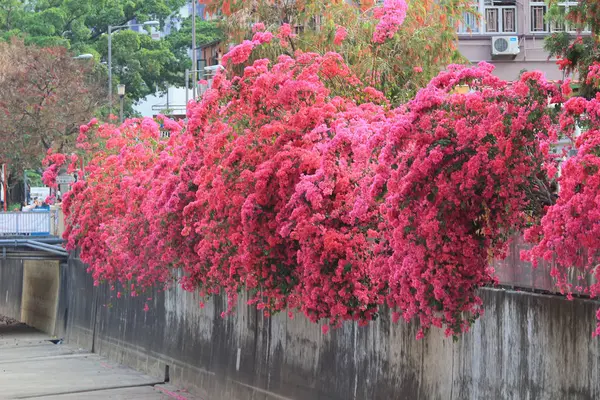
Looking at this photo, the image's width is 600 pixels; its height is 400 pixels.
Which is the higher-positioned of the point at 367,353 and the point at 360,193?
the point at 360,193

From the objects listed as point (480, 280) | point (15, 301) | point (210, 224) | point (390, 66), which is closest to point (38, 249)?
point (15, 301)

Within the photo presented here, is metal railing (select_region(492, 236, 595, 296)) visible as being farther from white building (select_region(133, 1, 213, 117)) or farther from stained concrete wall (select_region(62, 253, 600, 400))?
white building (select_region(133, 1, 213, 117))

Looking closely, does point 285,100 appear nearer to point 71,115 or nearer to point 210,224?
point 210,224

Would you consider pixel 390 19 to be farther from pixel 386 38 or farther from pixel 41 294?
pixel 41 294

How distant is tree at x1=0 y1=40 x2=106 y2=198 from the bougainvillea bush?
35909 millimetres

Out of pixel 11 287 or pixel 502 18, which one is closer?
pixel 502 18

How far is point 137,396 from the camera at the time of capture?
2675cm

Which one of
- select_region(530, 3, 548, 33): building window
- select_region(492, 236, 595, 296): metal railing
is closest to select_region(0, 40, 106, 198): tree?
select_region(530, 3, 548, 33): building window

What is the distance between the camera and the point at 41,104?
64125 millimetres

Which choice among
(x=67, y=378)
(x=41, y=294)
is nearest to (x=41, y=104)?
(x=41, y=294)

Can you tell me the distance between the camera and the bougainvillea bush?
504 inches

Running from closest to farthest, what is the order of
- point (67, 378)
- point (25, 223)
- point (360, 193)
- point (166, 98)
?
point (360, 193) < point (67, 378) < point (25, 223) < point (166, 98)

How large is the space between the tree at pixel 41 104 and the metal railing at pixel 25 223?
10.8 meters

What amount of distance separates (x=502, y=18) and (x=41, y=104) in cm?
3518
